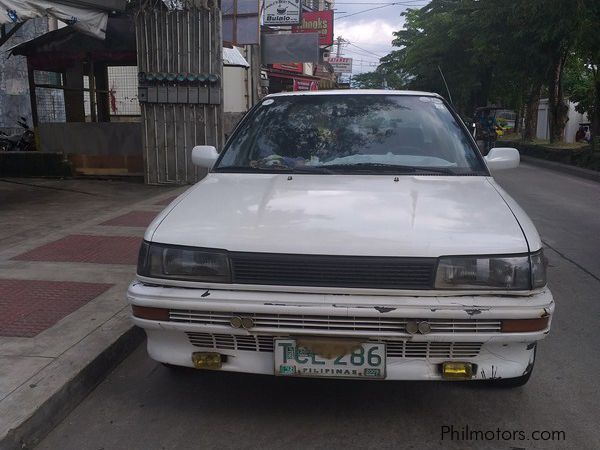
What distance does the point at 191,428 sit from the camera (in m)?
3.03

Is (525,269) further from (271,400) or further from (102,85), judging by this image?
(102,85)

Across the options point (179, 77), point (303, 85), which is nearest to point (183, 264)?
point (179, 77)

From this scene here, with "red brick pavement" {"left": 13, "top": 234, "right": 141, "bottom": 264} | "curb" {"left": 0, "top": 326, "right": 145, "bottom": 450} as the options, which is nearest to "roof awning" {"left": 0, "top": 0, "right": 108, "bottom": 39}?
"red brick pavement" {"left": 13, "top": 234, "right": 141, "bottom": 264}

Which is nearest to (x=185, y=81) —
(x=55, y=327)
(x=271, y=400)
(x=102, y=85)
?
(x=102, y=85)

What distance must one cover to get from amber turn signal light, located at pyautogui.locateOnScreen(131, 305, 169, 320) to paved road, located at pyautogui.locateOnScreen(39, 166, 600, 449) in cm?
61

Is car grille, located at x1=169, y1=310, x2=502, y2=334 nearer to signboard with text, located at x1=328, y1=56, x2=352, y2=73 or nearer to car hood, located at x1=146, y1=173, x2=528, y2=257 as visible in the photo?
car hood, located at x1=146, y1=173, x2=528, y2=257

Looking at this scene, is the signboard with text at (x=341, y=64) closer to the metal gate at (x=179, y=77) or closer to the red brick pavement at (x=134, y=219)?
the metal gate at (x=179, y=77)

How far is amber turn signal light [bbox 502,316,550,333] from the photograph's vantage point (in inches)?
106

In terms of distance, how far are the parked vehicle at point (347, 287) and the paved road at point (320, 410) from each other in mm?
304

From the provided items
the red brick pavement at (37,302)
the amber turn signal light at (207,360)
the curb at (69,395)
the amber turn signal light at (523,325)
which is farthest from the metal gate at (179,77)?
the amber turn signal light at (523,325)

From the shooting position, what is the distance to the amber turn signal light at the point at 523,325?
268 cm

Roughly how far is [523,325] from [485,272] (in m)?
0.30

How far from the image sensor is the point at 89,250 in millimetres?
6199

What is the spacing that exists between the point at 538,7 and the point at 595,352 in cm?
1326
